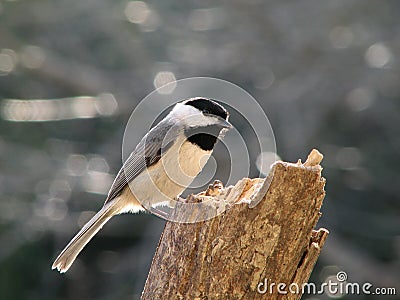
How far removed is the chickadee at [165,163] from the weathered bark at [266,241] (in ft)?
4.00

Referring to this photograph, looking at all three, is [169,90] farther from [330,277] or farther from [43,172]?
[330,277]

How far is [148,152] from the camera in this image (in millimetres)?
4977

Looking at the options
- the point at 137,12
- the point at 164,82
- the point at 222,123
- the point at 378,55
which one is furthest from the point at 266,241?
the point at 137,12

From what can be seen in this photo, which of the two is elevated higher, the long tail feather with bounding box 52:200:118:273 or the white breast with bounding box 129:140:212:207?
the white breast with bounding box 129:140:212:207

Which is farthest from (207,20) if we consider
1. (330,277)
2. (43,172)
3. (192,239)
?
(192,239)

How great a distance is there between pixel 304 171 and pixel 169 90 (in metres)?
4.77

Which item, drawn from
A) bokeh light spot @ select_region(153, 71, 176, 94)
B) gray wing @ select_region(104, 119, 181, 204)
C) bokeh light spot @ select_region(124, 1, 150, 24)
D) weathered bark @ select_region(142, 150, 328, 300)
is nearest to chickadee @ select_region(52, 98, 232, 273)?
gray wing @ select_region(104, 119, 181, 204)

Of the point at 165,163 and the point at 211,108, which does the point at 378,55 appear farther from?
the point at 165,163

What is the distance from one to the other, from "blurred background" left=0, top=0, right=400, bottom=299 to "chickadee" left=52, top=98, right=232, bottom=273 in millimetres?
3446

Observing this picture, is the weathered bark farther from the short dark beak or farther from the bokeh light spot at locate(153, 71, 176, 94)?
the bokeh light spot at locate(153, 71, 176, 94)

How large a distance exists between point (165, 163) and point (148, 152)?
17 cm

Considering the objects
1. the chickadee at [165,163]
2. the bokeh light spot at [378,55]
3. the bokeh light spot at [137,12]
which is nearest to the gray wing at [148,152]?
the chickadee at [165,163]

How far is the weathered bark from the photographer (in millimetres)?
3514

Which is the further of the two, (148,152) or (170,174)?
(148,152)
